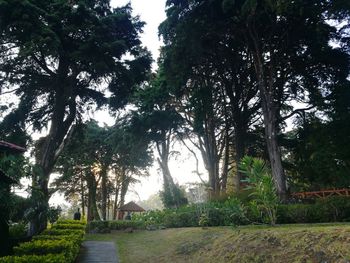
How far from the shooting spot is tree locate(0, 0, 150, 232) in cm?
1493

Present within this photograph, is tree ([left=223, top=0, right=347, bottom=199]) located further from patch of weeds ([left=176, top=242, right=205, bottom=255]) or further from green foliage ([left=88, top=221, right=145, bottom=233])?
green foliage ([left=88, top=221, right=145, bottom=233])

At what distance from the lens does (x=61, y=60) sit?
1881cm

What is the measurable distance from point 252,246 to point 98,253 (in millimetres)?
7418

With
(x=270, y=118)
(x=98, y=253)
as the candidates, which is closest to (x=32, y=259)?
(x=98, y=253)

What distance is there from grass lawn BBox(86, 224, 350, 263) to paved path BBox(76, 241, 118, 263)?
43 cm

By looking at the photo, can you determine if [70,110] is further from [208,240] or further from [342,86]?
[342,86]

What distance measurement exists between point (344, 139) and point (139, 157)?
57.1 feet

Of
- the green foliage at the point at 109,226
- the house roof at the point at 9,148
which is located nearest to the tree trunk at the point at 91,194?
the green foliage at the point at 109,226

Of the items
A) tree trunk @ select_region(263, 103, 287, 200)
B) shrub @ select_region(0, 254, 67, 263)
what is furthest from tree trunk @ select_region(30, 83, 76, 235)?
tree trunk @ select_region(263, 103, 287, 200)

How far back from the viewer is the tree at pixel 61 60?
14930mm

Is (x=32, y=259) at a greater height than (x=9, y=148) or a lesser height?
lesser

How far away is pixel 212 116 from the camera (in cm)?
2452

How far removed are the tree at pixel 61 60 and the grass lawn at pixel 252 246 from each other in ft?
19.0

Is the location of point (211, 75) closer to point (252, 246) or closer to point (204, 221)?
point (204, 221)
